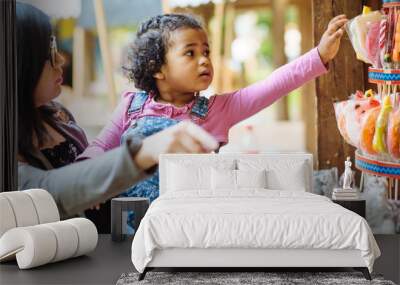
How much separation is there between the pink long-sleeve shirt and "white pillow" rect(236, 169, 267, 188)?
530 millimetres

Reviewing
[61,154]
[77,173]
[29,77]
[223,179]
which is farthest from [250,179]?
[29,77]

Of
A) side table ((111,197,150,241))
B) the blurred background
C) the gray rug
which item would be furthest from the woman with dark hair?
the gray rug

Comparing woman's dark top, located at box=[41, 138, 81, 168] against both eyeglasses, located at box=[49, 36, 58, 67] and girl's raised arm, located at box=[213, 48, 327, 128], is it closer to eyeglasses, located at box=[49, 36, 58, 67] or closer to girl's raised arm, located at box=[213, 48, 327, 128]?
eyeglasses, located at box=[49, 36, 58, 67]

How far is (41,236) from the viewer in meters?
4.80

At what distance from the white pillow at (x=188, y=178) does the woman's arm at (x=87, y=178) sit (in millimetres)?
398

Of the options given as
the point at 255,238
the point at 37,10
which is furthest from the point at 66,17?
the point at 255,238

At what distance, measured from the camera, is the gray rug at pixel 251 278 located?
442 cm

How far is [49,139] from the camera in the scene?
20.9 feet

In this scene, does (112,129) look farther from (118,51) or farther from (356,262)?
(356,262)

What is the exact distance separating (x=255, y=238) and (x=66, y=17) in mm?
3044

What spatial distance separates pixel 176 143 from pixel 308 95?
A: 4.03 feet

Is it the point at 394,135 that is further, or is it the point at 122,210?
the point at 122,210

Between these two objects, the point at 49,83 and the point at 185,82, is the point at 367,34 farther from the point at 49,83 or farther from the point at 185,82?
the point at 49,83

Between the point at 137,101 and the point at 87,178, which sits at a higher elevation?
the point at 137,101
